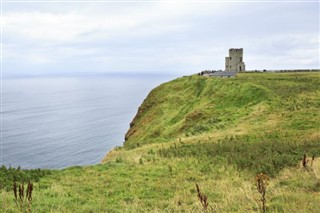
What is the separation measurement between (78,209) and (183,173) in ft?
22.8

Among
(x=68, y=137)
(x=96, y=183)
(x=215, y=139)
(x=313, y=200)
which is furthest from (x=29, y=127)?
(x=313, y=200)

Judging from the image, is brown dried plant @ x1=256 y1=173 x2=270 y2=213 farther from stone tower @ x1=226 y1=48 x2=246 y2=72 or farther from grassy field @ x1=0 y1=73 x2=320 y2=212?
stone tower @ x1=226 y1=48 x2=246 y2=72

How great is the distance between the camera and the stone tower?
328ft

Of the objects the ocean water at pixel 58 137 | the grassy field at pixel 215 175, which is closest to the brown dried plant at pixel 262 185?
the grassy field at pixel 215 175

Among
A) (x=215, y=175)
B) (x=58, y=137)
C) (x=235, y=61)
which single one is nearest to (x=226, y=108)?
(x=215, y=175)

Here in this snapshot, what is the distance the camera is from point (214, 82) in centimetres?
6500

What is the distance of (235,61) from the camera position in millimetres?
101125

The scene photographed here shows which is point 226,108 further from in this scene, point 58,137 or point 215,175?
point 58,137

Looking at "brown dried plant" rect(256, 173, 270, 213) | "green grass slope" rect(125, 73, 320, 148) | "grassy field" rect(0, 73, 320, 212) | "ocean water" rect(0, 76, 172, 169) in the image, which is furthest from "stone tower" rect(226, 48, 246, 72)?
"brown dried plant" rect(256, 173, 270, 213)

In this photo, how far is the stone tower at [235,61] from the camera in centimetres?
10006

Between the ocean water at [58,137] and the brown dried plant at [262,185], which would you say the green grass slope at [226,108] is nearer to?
the ocean water at [58,137]

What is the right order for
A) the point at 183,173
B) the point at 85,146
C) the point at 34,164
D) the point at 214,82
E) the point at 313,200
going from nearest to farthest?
the point at 313,200
the point at 183,173
the point at 34,164
the point at 214,82
the point at 85,146

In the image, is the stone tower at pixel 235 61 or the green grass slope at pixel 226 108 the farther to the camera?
the stone tower at pixel 235 61

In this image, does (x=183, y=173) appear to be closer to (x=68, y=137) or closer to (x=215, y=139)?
(x=215, y=139)
